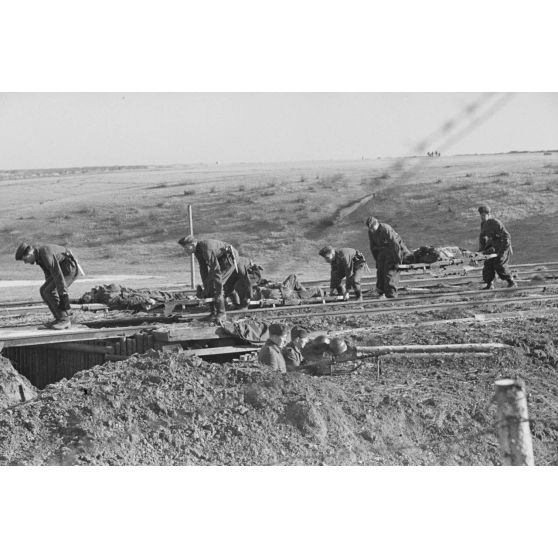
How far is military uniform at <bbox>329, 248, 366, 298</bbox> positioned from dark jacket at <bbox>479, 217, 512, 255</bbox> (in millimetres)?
2478

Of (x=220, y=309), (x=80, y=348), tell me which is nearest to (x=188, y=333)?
(x=220, y=309)

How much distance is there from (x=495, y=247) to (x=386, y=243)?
2.31 meters

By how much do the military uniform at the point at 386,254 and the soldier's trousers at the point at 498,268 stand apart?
1940 mm

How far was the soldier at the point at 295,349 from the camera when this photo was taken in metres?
13.2

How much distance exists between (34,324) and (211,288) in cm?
292

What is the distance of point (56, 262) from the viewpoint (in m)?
14.8

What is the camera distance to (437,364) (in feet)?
45.8

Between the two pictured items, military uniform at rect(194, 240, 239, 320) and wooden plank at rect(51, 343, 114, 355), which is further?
military uniform at rect(194, 240, 239, 320)

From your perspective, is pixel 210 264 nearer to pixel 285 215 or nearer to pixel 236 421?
pixel 236 421

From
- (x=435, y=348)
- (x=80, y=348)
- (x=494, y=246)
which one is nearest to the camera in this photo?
(x=435, y=348)

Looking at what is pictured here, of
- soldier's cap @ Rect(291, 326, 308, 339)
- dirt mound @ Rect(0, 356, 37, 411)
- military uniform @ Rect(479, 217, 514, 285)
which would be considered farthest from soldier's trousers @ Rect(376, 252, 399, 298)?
dirt mound @ Rect(0, 356, 37, 411)

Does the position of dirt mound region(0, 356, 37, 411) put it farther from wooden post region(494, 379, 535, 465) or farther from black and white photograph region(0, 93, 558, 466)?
wooden post region(494, 379, 535, 465)

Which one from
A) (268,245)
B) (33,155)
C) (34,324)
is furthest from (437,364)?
(33,155)

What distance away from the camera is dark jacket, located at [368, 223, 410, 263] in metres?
18.1
